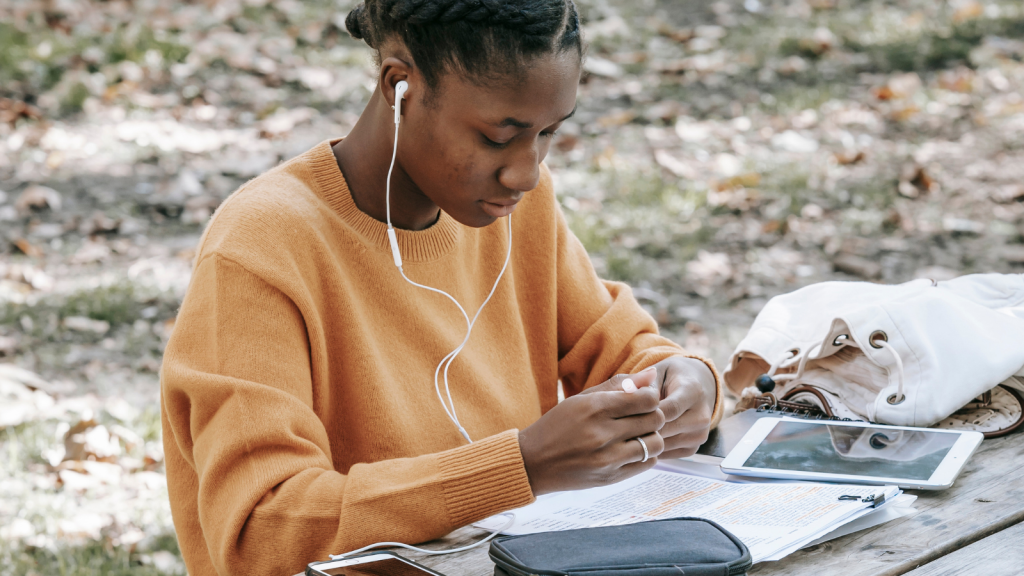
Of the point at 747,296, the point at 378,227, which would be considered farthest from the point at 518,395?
the point at 747,296

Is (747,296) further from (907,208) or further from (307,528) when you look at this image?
(307,528)

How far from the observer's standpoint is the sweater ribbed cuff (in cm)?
142

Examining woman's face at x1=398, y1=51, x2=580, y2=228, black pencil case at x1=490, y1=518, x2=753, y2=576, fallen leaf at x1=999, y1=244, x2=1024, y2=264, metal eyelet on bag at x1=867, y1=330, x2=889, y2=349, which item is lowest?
fallen leaf at x1=999, y1=244, x2=1024, y2=264

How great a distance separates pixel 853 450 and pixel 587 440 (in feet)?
1.82

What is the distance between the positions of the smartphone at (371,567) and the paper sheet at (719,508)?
204mm

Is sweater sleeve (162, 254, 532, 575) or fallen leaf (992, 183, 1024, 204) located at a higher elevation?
sweater sleeve (162, 254, 532, 575)

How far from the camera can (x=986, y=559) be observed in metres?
1.32

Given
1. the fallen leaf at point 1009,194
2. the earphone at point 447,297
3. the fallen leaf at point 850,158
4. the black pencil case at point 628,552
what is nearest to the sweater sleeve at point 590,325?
the earphone at point 447,297

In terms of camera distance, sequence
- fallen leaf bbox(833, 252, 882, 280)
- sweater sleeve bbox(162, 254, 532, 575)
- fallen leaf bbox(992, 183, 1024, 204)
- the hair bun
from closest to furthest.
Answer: sweater sleeve bbox(162, 254, 532, 575)
the hair bun
fallen leaf bbox(833, 252, 882, 280)
fallen leaf bbox(992, 183, 1024, 204)

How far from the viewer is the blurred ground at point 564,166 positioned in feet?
10.7

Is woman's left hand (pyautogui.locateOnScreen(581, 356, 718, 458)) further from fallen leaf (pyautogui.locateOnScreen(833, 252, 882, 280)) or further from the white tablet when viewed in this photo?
fallen leaf (pyautogui.locateOnScreen(833, 252, 882, 280))

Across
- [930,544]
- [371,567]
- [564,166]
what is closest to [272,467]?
[371,567]

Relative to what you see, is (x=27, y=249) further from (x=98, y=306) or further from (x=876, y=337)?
(x=876, y=337)

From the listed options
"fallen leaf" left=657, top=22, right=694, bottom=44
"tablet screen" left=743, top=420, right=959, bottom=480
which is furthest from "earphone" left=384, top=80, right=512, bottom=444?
"fallen leaf" left=657, top=22, right=694, bottom=44
